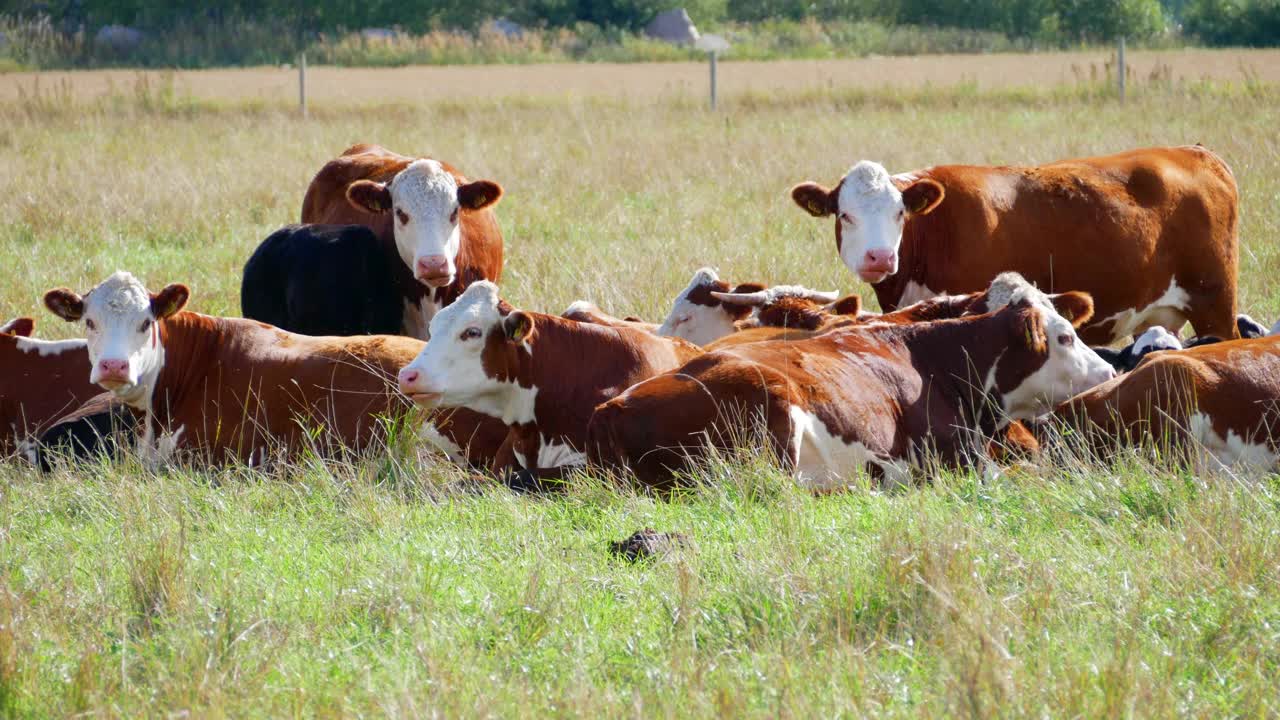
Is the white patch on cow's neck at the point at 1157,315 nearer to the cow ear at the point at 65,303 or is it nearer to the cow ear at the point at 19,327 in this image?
the cow ear at the point at 65,303

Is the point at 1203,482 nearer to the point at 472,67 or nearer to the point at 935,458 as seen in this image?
the point at 935,458

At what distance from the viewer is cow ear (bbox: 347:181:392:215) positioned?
8938mm

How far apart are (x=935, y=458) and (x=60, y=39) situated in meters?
36.4

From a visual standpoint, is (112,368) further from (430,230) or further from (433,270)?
(430,230)

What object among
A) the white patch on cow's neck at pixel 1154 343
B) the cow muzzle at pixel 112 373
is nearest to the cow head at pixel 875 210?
the white patch on cow's neck at pixel 1154 343

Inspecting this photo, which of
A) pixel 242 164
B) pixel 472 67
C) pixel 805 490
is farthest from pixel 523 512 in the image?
pixel 472 67

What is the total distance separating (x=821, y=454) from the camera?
19.2ft

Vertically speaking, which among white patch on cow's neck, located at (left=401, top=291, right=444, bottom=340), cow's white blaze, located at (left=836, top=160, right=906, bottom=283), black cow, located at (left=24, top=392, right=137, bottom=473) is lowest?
black cow, located at (left=24, top=392, right=137, bottom=473)

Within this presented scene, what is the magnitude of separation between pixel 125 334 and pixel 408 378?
5.06 ft

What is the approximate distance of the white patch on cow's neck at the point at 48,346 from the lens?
24.2 feet

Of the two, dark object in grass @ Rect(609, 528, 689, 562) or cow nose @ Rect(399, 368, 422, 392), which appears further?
cow nose @ Rect(399, 368, 422, 392)

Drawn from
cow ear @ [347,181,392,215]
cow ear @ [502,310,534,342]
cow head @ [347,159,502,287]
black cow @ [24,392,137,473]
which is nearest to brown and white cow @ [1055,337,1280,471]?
cow ear @ [502,310,534,342]

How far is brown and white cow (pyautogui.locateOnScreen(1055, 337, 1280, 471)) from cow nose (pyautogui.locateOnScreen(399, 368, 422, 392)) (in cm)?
258

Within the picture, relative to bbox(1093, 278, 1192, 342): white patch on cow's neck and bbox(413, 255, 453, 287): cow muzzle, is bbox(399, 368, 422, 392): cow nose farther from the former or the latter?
bbox(1093, 278, 1192, 342): white patch on cow's neck
